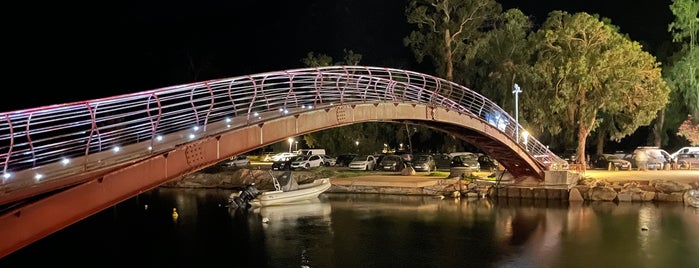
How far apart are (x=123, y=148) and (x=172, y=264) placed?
587 centimetres

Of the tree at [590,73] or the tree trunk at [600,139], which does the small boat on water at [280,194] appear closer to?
the tree at [590,73]

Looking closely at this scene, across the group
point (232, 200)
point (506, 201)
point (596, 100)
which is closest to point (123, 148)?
point (232, 200)

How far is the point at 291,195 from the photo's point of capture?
3112cm

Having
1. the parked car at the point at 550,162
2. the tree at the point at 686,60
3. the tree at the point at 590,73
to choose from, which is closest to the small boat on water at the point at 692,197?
the parked car at the point at 550,162

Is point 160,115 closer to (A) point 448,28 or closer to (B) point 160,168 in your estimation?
(B) point 160,168

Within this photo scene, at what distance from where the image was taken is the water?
18.8 meters

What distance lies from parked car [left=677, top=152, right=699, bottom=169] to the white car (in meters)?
23.8

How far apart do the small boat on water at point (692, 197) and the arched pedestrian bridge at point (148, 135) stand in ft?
38.3

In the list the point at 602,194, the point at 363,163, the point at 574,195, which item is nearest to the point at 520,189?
the point at 574,195

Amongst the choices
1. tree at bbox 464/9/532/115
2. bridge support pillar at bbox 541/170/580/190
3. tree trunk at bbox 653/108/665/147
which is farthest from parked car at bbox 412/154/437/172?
tree trunk at bbox 653/108/665/147

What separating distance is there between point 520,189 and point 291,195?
11646mm

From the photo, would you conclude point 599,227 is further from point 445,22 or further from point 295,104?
point 445,22

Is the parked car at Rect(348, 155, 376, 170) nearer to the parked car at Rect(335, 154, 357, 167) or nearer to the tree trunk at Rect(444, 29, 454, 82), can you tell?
the parked car at Rect(335, 154, 357, 167)

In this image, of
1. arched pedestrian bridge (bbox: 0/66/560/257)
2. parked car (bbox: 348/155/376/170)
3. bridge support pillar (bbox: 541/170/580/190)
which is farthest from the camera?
parked car (bbox: 348/155/376/170)
